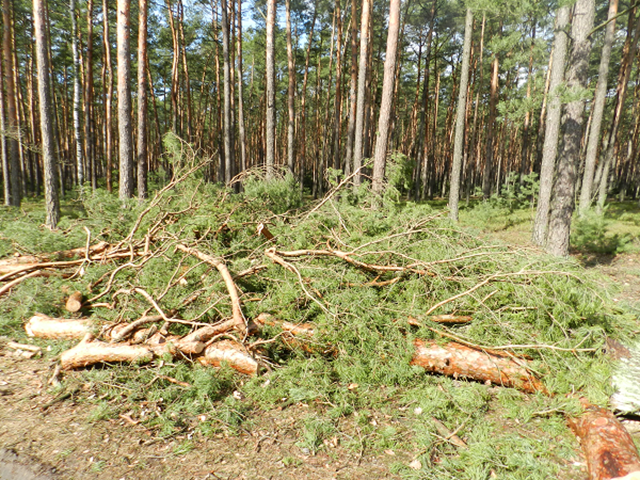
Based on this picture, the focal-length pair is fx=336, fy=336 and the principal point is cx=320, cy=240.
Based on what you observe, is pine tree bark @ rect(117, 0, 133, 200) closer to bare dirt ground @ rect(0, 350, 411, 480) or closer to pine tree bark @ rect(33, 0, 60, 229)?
pine tree bark @ rect(33, 0, 60, 229)

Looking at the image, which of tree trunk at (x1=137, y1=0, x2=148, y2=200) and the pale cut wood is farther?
tree trunk at (x1=137, y1=0, x2=148, y2=200)

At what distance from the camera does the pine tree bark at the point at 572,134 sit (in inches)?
277

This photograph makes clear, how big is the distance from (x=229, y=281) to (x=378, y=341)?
6.57 ft

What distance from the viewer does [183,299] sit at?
15.0 feet

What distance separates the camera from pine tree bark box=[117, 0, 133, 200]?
8.33 metres

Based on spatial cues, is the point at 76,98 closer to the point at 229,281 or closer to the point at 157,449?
the point at 229,281

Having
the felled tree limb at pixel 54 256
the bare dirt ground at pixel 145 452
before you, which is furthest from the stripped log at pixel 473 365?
the felled tree limb at pixel 54 256

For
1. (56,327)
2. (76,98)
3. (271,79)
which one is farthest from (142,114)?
(76,98)

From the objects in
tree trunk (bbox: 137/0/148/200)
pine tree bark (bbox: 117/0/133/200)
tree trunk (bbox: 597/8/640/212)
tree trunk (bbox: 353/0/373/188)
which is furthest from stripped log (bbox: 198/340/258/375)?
tree trunk (bbox: 597/8/640/212)

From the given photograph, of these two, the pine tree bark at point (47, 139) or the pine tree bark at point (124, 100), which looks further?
the pine tree bark at point (47, 139)

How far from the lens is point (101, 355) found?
3818mm

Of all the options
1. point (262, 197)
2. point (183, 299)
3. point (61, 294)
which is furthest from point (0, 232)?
point (262, 197)

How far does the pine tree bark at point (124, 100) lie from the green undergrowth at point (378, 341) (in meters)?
3.21

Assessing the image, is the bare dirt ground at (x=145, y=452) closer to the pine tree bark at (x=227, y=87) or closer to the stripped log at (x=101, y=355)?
the stripped log at (x=101, y=355)
